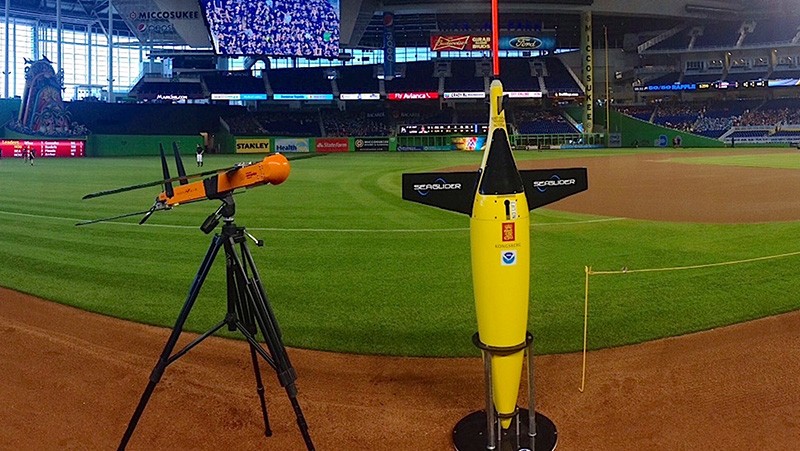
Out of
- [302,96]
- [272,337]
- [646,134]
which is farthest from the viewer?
[302,96]

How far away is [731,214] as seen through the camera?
14148mm

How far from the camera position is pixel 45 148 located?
177 feet

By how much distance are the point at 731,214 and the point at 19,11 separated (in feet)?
282

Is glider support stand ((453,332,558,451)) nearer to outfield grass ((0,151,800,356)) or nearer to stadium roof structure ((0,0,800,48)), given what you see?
outfield grass ((0,151,800,356))

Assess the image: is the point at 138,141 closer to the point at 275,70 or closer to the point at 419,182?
the point at 275,70

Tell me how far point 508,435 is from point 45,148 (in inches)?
2399

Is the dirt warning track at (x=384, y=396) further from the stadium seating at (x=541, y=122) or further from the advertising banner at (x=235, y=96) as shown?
the advertising banner at (x=235, y=96)

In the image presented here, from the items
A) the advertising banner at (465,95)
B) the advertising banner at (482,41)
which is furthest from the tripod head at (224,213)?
the advertising banner at (482,41)

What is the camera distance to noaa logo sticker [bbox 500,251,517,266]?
3.54m

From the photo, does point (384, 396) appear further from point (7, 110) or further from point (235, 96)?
point (7, 110)

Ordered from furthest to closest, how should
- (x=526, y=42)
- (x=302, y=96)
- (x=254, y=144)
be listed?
1. (x=526, y=42)
2. (x=302, y=96)
3. (x=254, y=144)

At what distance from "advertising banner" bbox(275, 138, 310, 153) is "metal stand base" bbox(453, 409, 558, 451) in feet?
192

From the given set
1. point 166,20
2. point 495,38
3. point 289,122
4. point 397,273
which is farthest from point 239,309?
point 289,122

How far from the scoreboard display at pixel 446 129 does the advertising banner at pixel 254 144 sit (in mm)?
A: 16034
